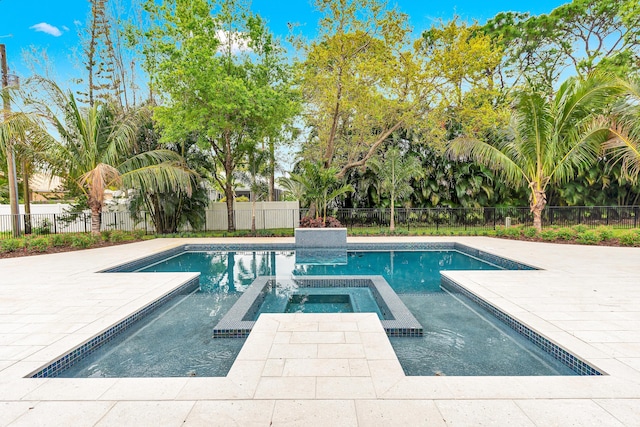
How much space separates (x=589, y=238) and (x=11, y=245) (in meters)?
16.5

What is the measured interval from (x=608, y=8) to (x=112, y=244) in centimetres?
2340

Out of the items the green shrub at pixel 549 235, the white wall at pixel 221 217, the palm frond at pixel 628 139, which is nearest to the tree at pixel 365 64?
the palm frond at pixel 628 139

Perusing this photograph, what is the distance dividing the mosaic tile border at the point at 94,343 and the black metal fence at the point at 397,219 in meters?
10.1

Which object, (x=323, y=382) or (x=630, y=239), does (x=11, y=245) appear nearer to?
(x=323, y=382)

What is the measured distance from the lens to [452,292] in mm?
5504

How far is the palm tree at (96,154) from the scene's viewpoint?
936 cm

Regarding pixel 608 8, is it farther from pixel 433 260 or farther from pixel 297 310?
pixel 297 310

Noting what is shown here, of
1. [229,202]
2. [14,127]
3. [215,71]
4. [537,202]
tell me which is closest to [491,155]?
[537,202]

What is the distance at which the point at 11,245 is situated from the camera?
872 cm

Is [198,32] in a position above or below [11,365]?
above

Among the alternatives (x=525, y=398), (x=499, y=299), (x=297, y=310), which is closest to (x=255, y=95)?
(x=297, y=310)

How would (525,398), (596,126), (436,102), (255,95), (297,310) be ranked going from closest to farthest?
(525,398)
(297,310)
(596,126)
(255,95)
(436,102)

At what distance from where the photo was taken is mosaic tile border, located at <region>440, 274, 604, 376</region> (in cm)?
278

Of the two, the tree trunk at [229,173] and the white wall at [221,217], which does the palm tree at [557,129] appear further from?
the tree trunk at [229,173]
